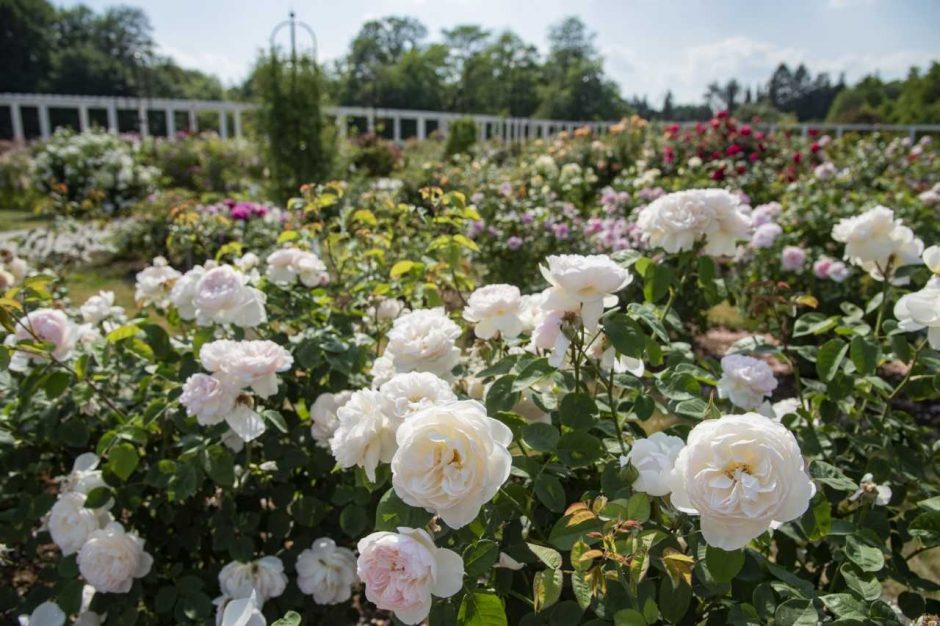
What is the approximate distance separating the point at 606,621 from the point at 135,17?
60.2 metres

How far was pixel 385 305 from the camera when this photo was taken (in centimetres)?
168

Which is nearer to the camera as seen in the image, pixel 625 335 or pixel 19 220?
pixel 625 335

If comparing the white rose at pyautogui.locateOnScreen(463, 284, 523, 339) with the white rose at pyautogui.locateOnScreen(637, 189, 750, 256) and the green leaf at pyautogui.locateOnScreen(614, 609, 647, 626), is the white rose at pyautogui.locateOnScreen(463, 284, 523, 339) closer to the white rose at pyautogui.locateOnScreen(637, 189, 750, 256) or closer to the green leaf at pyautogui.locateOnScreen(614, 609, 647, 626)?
the white rose at pyautogui.locateOnScreen(637, 189, 750, 256)

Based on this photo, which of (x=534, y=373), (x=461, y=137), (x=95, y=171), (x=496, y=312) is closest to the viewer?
(x=534, y=373)

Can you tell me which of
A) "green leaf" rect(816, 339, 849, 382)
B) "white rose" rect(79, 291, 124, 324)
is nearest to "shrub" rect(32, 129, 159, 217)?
"white rose" rect(79, 291, 124, 324)

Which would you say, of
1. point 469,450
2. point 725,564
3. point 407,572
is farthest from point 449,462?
point 725,564

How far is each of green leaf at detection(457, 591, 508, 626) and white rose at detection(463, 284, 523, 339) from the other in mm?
476

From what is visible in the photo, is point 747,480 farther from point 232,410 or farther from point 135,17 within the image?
point 135,17

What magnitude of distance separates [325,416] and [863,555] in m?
1.00

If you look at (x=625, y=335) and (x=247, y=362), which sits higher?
(x=625, y=335)

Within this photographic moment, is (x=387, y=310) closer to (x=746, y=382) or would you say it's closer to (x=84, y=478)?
(x=84, y=478)

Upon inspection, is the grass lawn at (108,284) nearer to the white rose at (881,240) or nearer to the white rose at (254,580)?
the white rose at (254,580)

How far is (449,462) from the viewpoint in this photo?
739 millimetres

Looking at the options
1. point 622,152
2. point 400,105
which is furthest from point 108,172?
point 400,105
